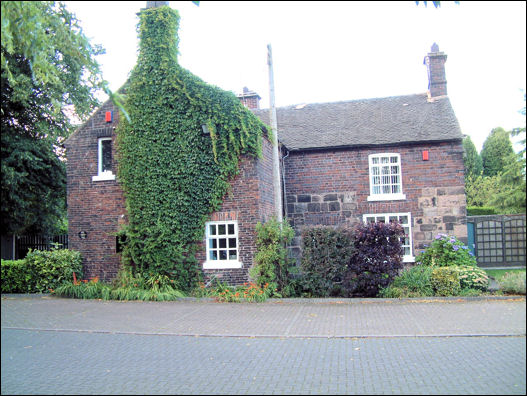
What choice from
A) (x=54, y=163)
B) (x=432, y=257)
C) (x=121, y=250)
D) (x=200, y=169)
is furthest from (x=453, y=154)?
(x=54, y=163)

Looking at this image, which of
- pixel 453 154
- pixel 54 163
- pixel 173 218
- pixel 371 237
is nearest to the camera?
pixel 371 237

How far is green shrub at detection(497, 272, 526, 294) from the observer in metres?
3.39

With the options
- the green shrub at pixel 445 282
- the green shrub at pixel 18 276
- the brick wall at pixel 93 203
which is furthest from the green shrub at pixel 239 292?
the green shrub at pixel 18 276

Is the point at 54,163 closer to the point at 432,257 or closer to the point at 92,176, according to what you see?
the point at 92,176

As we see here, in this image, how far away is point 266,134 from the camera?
15.4 metres

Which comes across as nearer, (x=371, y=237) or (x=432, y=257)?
(x=371, y=237)

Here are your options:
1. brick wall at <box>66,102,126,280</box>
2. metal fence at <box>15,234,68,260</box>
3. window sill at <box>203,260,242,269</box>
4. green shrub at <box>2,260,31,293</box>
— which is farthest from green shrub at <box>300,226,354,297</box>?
metal fence at <box>15,234,68,260</box>

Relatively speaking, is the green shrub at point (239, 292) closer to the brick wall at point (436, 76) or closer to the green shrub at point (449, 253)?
the green shrub at point (449, 253)

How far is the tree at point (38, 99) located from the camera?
19.5ft

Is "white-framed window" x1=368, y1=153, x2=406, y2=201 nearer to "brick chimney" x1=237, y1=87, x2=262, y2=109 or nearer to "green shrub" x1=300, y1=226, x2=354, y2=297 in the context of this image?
"green shrub" x1=300, y1=226, x2=354, y2=297

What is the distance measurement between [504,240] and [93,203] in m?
14.0

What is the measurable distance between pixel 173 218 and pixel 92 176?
3.53 meters

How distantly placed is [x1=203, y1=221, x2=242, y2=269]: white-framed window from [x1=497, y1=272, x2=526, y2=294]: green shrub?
10789mm

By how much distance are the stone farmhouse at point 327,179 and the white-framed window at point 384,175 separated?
1.5 inches
